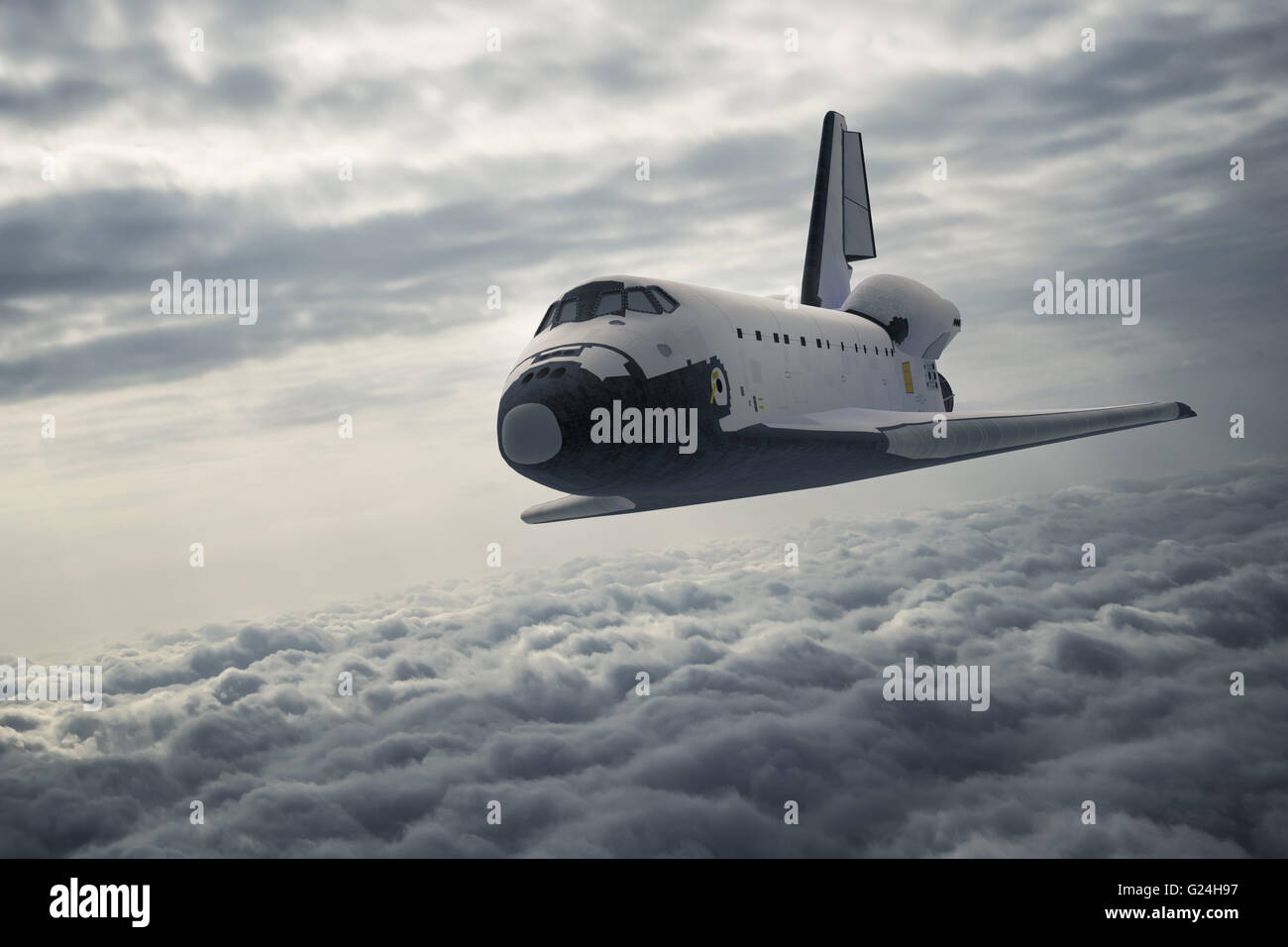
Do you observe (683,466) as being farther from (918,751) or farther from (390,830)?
(918,751)

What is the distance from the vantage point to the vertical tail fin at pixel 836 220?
19016mm

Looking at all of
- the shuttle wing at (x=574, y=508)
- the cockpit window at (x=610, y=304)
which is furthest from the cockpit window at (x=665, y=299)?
the shuttle wing at (x=574, y=508)

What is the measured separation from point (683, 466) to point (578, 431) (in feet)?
5.78

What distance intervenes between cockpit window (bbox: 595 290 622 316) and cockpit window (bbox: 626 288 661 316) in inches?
4.2

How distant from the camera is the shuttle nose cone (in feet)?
24.8

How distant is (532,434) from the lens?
759 centimetres

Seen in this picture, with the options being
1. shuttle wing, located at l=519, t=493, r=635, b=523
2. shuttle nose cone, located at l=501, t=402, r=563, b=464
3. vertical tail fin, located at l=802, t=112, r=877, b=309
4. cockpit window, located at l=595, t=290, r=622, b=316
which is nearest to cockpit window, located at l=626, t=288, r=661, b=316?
cockpit window, located at l=595, t=290, r=622, b=316

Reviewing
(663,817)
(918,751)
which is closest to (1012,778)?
(918,751)

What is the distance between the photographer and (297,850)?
309 feet

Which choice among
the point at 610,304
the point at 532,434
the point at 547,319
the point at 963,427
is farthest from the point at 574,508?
the point at 963,427

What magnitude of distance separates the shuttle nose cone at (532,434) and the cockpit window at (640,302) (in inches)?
88.6

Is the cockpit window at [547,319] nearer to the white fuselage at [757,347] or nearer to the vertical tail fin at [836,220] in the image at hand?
the white fuselage at [757,347]

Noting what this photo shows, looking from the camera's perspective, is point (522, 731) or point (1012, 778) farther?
point (522, 731)

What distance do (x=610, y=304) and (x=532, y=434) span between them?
2.44 meters
